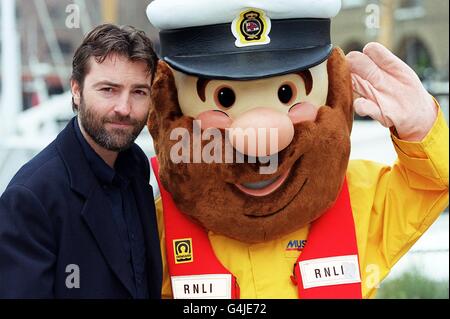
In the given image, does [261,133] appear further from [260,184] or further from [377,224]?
[377,224]

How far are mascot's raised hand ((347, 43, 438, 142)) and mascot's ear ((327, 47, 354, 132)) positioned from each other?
0.04 m

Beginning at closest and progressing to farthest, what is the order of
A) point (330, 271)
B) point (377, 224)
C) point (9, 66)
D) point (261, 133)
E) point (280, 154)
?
point (261, 133) → point (280, 154) → point (330, 271) → point (377, 224) → point (9, 66)

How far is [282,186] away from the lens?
2.90 meters

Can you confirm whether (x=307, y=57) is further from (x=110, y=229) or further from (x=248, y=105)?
(x=110, y=229)

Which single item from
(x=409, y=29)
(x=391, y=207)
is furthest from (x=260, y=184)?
(x=409, y=29)

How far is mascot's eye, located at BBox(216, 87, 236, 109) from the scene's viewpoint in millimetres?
2891

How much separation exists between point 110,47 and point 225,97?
18.8 inches

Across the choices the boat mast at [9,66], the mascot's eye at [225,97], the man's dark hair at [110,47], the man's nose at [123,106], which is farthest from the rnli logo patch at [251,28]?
the boat mast at [9,66]

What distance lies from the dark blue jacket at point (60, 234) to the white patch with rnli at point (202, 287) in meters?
0.38

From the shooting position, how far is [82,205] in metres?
2.65

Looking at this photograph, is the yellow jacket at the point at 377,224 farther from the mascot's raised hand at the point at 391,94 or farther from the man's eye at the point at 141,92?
the man's eye at the point at 141,92

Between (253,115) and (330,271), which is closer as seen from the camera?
(253,115)
